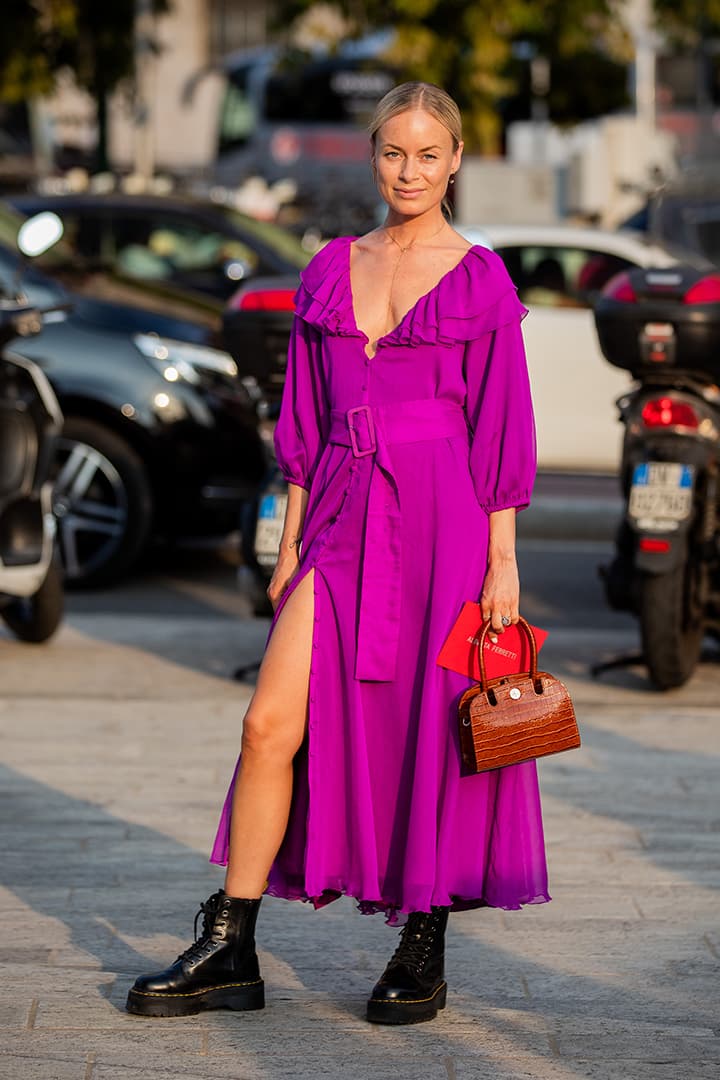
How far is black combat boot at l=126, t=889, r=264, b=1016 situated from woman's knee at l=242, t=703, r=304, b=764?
32 centimetres

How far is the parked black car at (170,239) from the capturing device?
1279 cm

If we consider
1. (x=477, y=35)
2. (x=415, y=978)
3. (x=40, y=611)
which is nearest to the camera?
(x=415, y=978)

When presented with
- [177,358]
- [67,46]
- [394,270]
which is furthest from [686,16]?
[394,270]

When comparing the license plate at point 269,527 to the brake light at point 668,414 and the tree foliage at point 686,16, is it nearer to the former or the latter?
the brake light at point 668,414

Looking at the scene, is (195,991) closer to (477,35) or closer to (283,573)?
(283,573)

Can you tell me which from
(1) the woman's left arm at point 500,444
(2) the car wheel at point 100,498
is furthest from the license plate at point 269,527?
(1) the woman's left arm at point 500,444

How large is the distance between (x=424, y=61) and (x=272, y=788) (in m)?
19.3

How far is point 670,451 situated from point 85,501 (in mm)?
3319

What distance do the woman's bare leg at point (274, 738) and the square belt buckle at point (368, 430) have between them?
0.84ft

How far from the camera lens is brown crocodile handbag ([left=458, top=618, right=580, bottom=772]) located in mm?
3912

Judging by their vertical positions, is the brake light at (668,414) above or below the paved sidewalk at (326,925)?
above

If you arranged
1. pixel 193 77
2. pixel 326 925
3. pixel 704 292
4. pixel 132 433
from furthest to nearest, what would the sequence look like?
pixel 193 77
pixel 132 433
pixel 704 292
pixel 326 925

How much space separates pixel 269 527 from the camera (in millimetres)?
6988

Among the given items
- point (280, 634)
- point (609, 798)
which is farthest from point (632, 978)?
point (609, 798)
